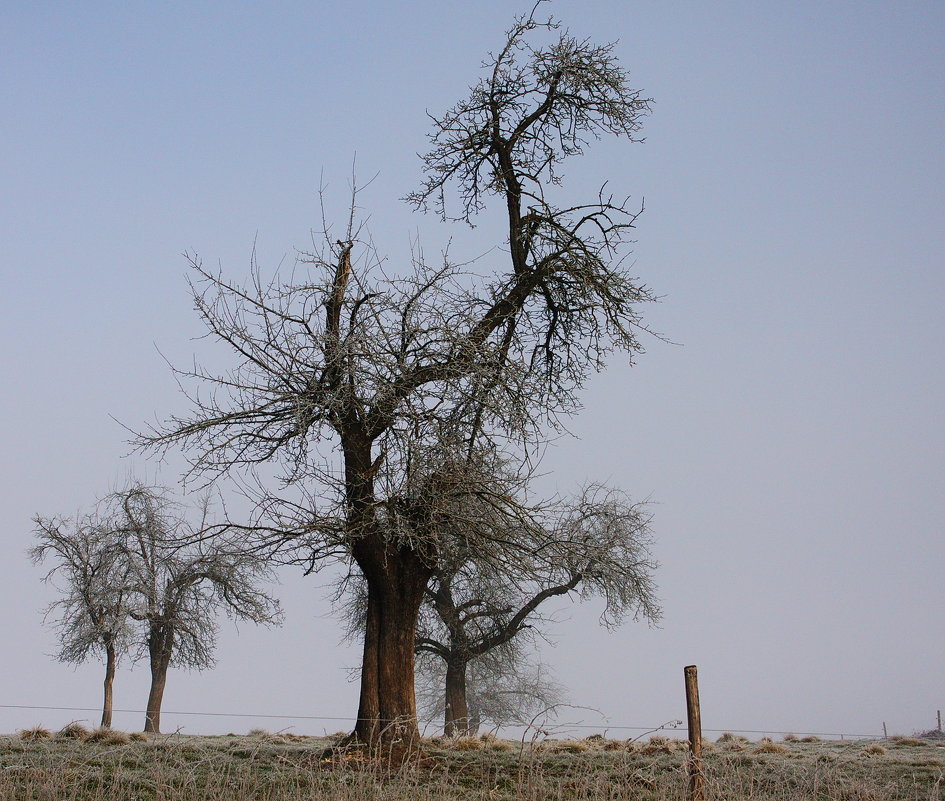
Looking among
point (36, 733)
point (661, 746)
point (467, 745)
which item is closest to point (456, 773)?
point (467, 745)

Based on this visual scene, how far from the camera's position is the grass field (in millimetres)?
9148

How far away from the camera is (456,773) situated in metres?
10.4

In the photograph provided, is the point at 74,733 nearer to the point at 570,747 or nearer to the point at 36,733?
the point at 36,733

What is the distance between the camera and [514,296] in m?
15.5

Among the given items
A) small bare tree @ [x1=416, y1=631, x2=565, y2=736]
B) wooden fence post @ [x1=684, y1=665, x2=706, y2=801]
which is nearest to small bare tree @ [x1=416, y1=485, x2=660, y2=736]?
small bare tree @ [x1=416, y1=631, x2=565, y2=736]

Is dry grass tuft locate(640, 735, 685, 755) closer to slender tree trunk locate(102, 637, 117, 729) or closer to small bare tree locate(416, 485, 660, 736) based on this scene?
small bare tree locate(416, 485, 660, 736)

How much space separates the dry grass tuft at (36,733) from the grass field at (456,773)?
0.25 metres

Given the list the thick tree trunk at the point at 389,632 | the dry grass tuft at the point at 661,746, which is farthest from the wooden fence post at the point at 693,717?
the thick tree trunk at the point at 389,632

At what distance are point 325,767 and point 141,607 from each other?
53.1 feet

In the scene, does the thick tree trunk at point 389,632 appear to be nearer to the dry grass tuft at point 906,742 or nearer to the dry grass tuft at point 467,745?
the dry grass tuft at point 467,745

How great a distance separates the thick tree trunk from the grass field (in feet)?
3.03

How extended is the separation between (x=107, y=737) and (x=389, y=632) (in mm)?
6334

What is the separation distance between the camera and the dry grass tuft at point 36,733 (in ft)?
60.5

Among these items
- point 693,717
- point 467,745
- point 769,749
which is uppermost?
point 693,717
